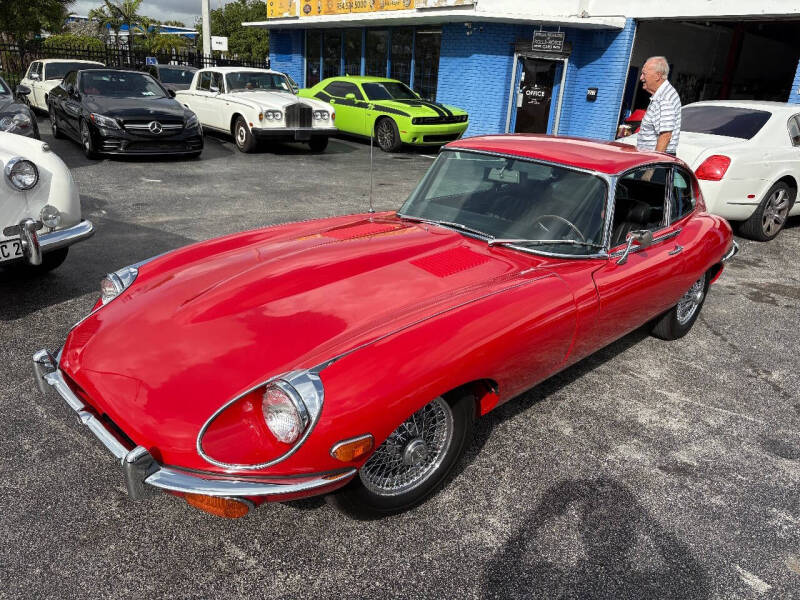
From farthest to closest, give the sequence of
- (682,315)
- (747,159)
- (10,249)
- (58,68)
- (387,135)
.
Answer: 1. (58,68)
2. (387,135)
3. (747,159)
4. (682,315)
5. (10,249)

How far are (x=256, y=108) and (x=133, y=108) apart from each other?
243 cm

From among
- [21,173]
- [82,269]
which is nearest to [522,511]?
[21,173]

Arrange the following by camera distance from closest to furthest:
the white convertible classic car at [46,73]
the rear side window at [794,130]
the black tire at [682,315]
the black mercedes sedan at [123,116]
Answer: the black tire at [682,315]
the rear side window at [794,130]
the black mercedes sedan at [123,116]
the white convertible classic car at [46,73]

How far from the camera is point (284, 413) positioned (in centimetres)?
205

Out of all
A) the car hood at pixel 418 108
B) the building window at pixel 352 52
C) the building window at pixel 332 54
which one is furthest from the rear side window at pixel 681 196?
the building window at pixel 332 54

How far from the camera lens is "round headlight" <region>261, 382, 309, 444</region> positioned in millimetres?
2025

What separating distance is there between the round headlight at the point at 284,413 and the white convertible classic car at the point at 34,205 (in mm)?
2824

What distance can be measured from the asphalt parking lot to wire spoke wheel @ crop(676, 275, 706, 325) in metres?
0.21

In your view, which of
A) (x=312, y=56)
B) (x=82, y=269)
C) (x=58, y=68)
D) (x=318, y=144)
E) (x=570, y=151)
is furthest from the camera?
(x=312, y=56)

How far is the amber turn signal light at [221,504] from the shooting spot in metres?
2.01

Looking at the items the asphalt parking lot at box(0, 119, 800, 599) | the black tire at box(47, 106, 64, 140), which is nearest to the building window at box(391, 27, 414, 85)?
the black tire at box(47, 106, 64, 140)

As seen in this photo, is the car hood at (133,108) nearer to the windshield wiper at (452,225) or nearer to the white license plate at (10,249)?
the white license plate at (10,249)

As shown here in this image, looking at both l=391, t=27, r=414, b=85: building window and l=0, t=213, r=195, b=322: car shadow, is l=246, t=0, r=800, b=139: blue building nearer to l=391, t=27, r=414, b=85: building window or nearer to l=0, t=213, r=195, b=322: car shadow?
l=391, t=27, r=414, b=85: building window

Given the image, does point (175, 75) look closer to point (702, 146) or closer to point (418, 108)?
point (418, 108)
